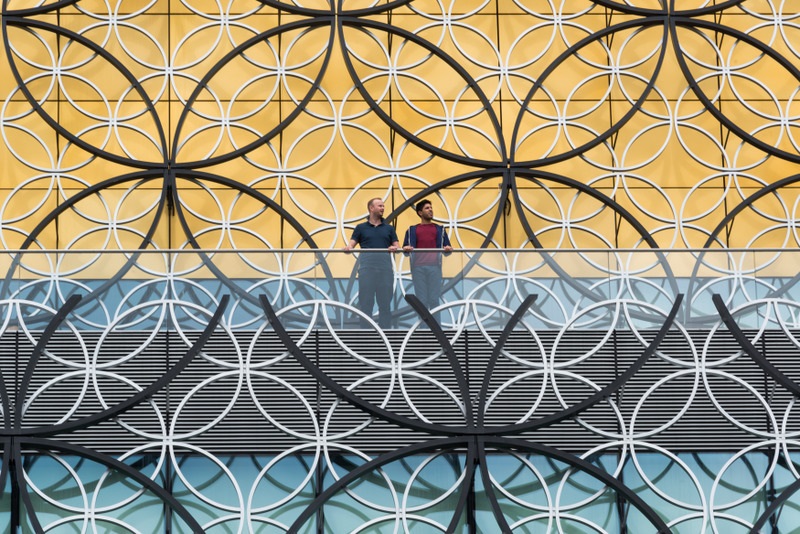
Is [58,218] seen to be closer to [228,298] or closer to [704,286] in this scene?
[228,298]

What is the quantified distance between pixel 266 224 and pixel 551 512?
29.9 feet

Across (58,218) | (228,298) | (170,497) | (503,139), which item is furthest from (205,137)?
(170,497)

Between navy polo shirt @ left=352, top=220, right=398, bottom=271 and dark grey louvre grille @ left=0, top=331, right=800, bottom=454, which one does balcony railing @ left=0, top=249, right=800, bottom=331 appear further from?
navy polo shirt @ left=352, top=220, right=398, bottom=271

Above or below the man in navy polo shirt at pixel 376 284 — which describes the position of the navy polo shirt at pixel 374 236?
above

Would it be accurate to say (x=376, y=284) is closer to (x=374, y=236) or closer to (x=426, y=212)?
(x=374, y=236)

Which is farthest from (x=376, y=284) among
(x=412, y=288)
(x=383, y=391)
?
(x=383, y=391)

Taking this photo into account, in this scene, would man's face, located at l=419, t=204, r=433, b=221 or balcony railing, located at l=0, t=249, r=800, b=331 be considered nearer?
balcony railing, located at l=0, t=249, r=800, b=331

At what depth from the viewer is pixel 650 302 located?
62.8ft
